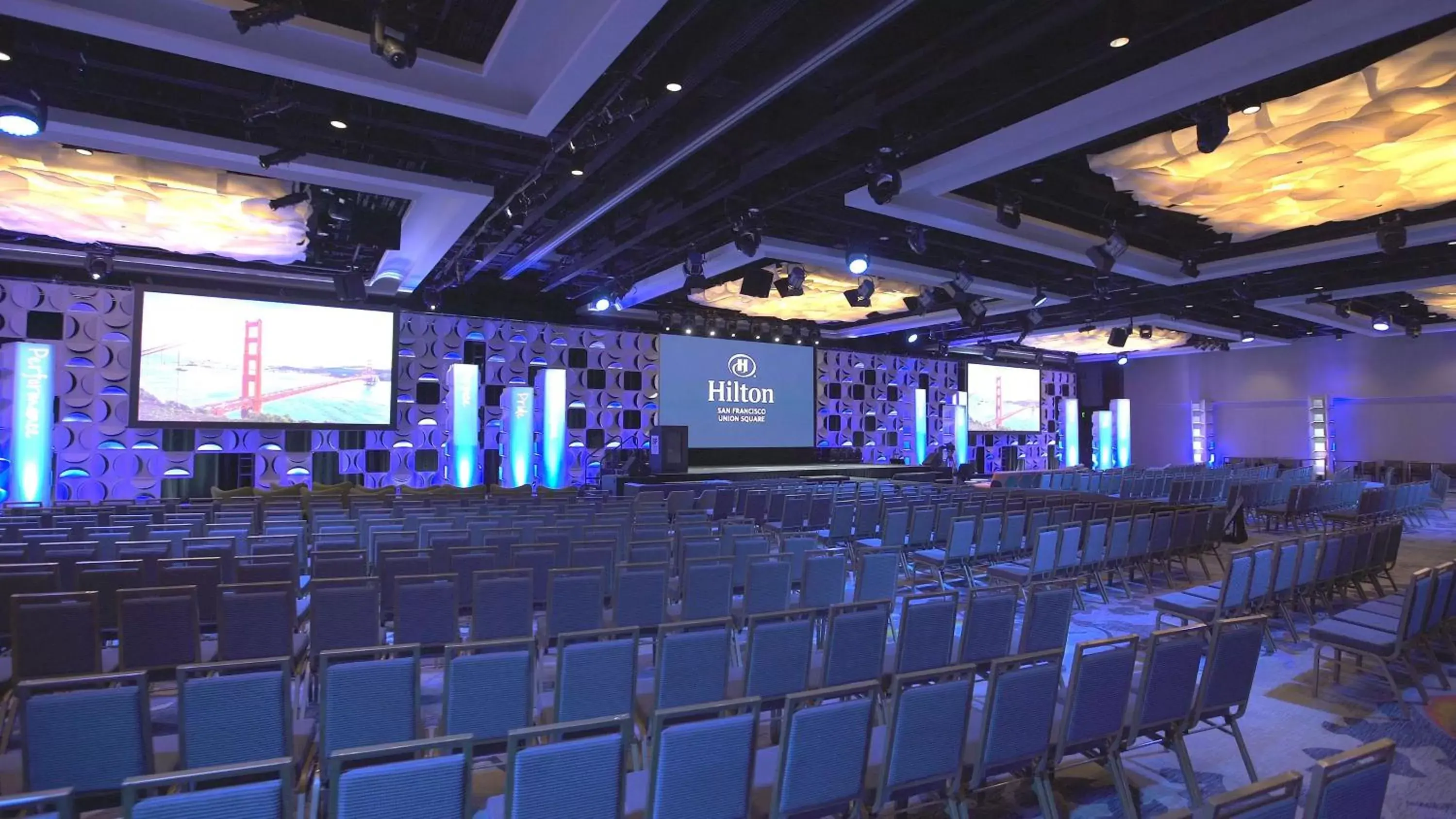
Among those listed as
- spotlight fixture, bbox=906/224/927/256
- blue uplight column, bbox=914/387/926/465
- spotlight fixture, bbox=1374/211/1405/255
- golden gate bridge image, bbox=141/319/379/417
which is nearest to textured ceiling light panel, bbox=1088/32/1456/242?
spotlight fixture, bbox=1374/211/1405/255

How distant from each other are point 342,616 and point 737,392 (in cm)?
1561

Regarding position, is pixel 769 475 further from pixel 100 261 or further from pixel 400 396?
pixel 100 261

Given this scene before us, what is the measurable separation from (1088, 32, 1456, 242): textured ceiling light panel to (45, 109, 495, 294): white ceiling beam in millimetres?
7676

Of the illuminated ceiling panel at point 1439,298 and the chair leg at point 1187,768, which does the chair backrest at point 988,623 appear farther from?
the illuminated ceiling panel at point 1439,298

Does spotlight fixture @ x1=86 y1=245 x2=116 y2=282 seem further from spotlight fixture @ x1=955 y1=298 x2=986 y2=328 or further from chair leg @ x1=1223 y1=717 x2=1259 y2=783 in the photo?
chair leg @ x1=1223 y1=717 x2=1259 y2=783

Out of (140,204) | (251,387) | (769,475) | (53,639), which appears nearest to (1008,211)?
(53,639)

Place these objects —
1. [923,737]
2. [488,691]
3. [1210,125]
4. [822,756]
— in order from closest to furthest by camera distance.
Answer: [822,756] < [923,737] < [488,691] < [1210,125]

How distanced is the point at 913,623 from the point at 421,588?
2768 mm

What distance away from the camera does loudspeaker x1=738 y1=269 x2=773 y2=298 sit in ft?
45.0

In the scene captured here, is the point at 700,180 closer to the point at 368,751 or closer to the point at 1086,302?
the point at 368,751

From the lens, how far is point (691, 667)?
3248mm

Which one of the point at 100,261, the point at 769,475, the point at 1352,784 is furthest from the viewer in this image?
the point at 769,475

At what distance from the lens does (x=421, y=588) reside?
13.6 ft

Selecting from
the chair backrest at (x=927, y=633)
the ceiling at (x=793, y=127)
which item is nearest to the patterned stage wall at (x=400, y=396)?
the ceiling at (x=793, y=127)
